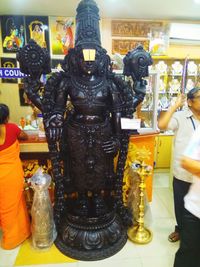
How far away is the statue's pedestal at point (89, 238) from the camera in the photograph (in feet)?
6.44

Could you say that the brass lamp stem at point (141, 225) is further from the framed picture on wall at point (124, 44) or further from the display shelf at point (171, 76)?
the framed picture on wall at point (124, 44)

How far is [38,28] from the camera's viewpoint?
3.97m

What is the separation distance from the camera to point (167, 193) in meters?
3.12

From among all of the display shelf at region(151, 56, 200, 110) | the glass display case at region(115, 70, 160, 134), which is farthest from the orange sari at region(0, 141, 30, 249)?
the display shelf at region(151, 56, 200, 110)

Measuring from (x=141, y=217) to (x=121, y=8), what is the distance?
3.13 metres

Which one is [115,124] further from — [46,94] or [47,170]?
[47,170]

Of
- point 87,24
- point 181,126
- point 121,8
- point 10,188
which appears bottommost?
point 10,188

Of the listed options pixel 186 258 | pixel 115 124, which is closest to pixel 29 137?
pixel 115 124

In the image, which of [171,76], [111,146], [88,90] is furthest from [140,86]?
[171,76]

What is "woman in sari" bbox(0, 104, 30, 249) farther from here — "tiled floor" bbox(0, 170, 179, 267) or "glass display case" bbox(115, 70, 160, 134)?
"glass display case" bbox(115, 70, 160, 134)

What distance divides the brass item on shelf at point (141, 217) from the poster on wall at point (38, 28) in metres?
2.99

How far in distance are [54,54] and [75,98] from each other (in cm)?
265

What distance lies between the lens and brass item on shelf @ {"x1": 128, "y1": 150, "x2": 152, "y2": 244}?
6.98ft

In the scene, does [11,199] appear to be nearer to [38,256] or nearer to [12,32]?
[38,256]
